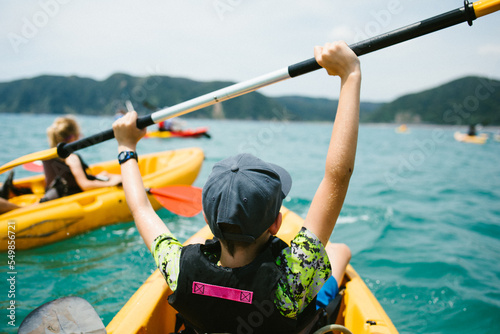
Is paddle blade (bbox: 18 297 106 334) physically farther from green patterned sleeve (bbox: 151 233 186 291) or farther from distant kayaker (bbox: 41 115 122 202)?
distant kayaker (bbox: 41 115 122 202)

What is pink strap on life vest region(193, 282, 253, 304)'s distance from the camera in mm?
996

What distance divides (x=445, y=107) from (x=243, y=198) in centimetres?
8341

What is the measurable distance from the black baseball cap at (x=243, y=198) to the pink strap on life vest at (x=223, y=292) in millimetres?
163

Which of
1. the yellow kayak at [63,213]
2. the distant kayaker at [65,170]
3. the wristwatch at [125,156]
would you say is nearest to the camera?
the wristwatch at [125,156]

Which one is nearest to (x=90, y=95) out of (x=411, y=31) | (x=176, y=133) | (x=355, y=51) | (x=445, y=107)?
(x=176, y=133)

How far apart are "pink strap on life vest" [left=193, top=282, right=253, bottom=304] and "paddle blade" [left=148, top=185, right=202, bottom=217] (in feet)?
5.71

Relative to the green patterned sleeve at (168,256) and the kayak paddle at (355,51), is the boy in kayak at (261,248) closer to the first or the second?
the green patterned sleeve at (168,256)

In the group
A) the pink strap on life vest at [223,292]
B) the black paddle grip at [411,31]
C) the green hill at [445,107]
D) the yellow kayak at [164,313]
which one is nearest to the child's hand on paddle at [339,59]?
the black paddle grip at [411,31]

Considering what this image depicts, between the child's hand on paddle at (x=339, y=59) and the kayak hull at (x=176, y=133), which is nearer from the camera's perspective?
the child's hand on paddle at (x=339, y=59)

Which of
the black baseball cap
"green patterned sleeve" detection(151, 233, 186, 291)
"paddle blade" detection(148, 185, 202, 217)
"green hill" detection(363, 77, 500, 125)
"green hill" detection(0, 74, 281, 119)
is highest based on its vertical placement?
"green hill" detection(0, 74, 281, 119)

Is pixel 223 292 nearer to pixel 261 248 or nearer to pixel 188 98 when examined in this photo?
pixel 261 248

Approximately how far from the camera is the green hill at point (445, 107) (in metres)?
58.3

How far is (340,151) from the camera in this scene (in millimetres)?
999

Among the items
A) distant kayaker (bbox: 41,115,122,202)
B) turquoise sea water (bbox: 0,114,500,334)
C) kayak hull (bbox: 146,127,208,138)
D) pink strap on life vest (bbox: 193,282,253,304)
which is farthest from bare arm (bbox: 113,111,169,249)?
kayak hull (bbox: 146,127,208,138)
